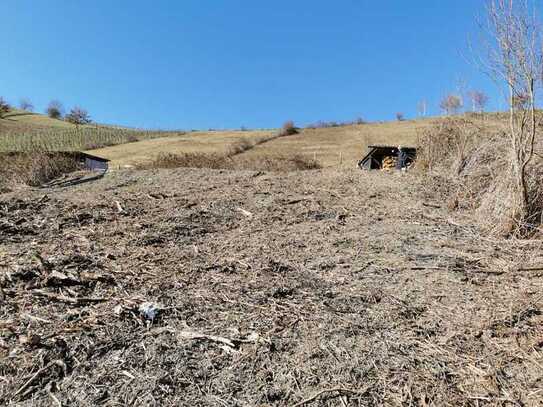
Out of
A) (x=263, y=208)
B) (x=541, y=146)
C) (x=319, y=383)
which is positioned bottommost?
(x=319, y=383)

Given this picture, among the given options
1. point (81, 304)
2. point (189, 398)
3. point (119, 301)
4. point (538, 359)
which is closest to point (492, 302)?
point (538, 359)

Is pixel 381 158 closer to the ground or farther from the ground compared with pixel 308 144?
closer to the ground

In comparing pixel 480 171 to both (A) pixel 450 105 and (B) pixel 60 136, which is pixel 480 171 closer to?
(A) pixel 450 105

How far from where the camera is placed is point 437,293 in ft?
8.40

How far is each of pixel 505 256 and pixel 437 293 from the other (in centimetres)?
114

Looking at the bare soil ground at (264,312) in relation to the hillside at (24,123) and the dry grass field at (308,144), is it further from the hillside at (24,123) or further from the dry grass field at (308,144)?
the hillside at (24,123)

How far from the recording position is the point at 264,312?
229cm

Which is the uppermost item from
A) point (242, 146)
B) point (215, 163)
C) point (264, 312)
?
point (242, 146)

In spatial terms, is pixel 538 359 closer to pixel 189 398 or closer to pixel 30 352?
pixel 189 398

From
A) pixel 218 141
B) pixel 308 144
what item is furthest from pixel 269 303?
pixel 218 141

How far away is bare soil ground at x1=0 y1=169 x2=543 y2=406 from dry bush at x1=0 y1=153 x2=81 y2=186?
291 centimetres

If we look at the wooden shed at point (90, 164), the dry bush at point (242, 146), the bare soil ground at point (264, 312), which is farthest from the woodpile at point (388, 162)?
the dry bush at point (242, 146)

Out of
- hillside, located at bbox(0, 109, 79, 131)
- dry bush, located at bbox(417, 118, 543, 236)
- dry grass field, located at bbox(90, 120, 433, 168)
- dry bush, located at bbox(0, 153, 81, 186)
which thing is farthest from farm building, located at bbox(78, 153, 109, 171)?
hillside, located at bbox(0, 109, 79, 131)

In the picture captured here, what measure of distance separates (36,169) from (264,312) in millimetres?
6494
